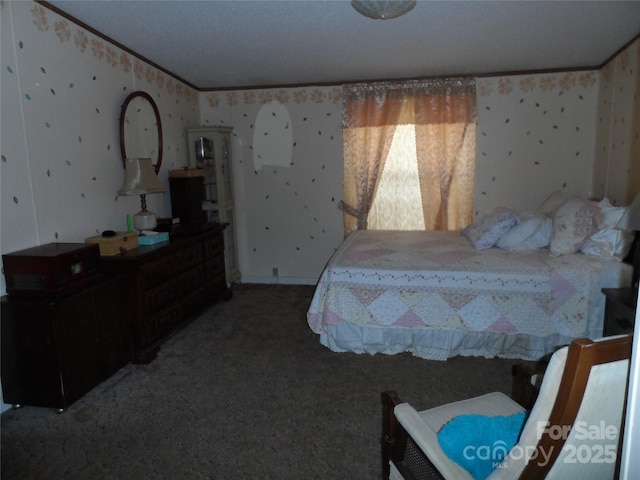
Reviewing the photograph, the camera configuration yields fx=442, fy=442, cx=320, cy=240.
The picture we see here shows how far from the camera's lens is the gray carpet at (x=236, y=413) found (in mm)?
2105

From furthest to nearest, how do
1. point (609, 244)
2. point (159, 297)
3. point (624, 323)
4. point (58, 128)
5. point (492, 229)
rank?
point (492, 229), point (159, 297), point (609, 244), point (58, 128), point (624, 323)

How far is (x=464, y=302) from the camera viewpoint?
10.0ft

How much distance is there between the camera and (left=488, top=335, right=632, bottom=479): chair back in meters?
1.02

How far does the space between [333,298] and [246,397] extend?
92 centimetres

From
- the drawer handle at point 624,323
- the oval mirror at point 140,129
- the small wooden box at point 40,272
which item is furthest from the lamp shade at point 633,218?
the oval mirror at point 140,129

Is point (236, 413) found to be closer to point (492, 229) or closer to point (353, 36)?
point (492, 229)

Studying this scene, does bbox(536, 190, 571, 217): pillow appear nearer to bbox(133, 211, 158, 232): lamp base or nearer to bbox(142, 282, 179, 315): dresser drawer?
bbox(142, 282, 179, 315): dresser drawer

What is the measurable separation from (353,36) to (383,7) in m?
1.29

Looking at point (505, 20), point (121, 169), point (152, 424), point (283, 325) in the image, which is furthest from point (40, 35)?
point (505, 20)

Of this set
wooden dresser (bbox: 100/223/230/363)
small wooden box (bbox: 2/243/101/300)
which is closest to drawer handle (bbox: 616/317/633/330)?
wooden dresser (bbox: 100/223/230/363)

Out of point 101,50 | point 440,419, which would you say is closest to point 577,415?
point 440,419

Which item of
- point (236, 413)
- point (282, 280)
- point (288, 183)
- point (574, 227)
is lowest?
point (236, 413)

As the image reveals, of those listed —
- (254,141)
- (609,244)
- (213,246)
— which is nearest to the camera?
(609,244)

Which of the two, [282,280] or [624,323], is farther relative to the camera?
[282,280]
